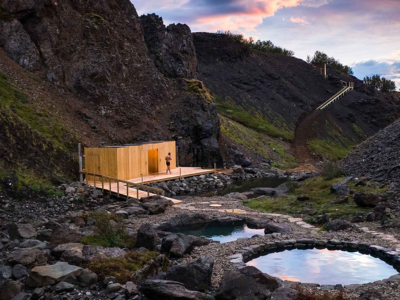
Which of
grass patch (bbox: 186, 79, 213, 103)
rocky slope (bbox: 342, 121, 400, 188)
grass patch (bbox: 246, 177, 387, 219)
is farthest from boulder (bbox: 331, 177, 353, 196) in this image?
grass patch (bbox: 186, 79, 213, 103)

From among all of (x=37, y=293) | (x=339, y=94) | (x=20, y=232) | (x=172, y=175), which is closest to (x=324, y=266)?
(x=37, y=293)

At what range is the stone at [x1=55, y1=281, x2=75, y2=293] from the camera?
1037 centimetres

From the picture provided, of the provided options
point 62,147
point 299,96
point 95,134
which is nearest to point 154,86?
point 95,134

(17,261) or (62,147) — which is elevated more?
→ (62,147)

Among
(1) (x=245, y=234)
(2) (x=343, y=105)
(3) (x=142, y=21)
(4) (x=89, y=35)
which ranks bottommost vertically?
(1) (x=245, y=234)

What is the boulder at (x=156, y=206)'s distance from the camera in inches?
843

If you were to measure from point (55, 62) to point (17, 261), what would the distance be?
1177 inches

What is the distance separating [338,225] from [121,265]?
347 inches

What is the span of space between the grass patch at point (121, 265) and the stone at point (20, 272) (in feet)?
5.35

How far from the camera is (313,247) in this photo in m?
14.9

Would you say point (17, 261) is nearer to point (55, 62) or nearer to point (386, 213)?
point (386, 213)

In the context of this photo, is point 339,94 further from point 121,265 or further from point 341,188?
point 121,265

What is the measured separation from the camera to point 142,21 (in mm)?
51875

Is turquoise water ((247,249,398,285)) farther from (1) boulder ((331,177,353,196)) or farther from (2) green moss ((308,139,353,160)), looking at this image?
(2) green moss ((308,139,353,160))
